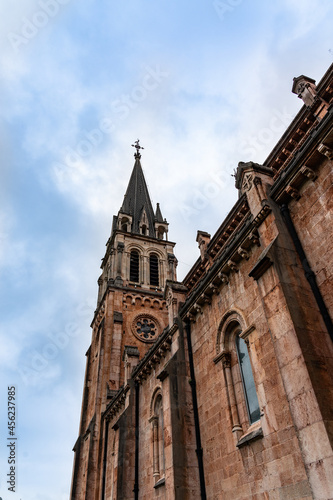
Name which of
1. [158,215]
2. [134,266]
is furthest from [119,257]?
[158,215]

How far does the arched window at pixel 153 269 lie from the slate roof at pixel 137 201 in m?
5.62

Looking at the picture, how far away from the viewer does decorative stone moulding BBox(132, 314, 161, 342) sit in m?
33.4

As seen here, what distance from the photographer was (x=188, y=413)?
13.0 m

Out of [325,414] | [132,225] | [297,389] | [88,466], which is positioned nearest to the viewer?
[325,414]

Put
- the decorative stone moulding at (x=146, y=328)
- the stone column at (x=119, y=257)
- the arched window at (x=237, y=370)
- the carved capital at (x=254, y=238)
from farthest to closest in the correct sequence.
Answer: the stone column at (x=119, y=257) < the decorative stone moulding at (x=146, y=328) < the carved capital at (x=254, y=238) < the arched window at (x=237, y=370)

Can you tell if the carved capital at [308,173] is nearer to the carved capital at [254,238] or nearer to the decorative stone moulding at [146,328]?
the carved capital at [254,238]

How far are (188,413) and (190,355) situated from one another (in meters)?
2.10

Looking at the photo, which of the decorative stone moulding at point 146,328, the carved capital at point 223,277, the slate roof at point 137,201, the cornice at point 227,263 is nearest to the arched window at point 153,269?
the decorative stone moulding at point 146,328

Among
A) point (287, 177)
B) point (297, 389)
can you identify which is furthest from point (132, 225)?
point (297, 389)

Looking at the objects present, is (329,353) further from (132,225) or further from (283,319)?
(132,225)

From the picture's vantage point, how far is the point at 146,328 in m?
34.2

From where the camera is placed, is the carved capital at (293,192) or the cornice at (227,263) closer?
the carved capital at (293,192)

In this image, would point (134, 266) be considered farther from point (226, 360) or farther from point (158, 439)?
point (226, 360)

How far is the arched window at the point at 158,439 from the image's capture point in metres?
15.3
